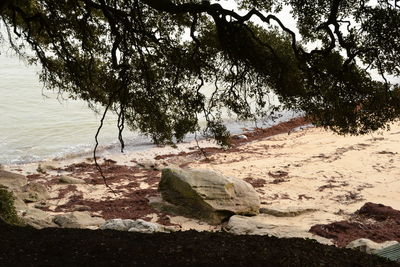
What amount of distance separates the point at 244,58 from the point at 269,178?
8717mm

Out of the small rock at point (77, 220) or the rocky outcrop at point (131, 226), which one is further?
the small rock at point (77, 220)

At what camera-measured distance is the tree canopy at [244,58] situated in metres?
6.61

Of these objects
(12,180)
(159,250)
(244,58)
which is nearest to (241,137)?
(12,180)

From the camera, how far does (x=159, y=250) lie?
5.25m

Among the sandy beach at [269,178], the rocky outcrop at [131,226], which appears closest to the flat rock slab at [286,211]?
the sandy beach at [269,178]

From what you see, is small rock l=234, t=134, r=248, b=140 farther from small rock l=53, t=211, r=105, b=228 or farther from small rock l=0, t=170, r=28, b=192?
small rock l=53, t=211, r=105, b=228

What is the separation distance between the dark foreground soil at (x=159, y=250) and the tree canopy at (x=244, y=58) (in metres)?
2.19

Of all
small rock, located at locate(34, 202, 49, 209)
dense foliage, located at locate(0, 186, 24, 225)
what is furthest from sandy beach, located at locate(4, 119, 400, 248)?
dense foliage, located at locate(0, 186, 24, 225)

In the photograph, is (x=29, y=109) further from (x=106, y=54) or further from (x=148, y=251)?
(x=148, y=251)

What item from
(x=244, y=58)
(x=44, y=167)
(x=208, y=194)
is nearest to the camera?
(x=244, y=58)

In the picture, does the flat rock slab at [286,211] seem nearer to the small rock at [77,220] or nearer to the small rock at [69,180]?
the small rock at [77,220]

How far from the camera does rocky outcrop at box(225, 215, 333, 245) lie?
9.78 metres

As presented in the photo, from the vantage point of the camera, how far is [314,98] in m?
7.42

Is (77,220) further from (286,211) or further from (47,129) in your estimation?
(47,129)
